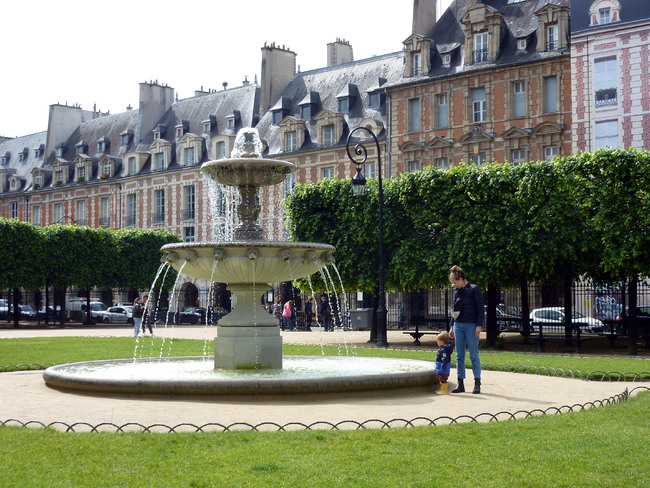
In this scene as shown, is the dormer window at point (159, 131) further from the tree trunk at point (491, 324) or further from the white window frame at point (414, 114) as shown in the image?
the tree trunk at point (491, 324)

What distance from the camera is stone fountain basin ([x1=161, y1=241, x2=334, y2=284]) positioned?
12.3m

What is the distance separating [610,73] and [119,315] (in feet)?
95.7

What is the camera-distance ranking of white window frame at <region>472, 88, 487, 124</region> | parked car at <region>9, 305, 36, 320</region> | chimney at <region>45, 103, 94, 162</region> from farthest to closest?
chimney at <region>45, 103, 94, 162</region>
parked car at <region>9, 305, 36, 320</region>
white window frame at <region>472, 88, 487, 124</region>

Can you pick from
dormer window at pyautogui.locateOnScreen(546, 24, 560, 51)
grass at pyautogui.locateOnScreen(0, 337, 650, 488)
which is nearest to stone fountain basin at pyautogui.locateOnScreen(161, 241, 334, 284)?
grass at pyautogui.locateOnScreen(0, 337, 650, 488)

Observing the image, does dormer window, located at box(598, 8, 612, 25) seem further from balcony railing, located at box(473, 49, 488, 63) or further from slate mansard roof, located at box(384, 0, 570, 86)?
balcony railing, located at box(473, 49, 488, 63)

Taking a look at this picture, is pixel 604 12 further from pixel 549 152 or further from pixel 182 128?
pixel 182 128

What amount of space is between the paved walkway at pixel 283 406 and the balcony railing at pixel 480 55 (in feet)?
99.0

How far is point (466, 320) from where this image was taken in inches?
440

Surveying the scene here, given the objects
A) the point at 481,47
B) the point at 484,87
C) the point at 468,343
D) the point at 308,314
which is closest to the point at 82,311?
the point at 308,314

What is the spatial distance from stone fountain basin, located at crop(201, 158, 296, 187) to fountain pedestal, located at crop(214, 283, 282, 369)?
5.79 feet

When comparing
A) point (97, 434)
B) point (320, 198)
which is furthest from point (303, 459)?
point (320, 198)

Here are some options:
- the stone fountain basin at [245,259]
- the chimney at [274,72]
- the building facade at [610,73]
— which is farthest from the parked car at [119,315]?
the stone fountain basin at [245,259]

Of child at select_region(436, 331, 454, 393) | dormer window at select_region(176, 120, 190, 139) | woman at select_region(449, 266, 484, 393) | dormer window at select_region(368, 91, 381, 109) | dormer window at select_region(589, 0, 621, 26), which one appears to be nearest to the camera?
woman at select_region(449, 266, 484, 393)

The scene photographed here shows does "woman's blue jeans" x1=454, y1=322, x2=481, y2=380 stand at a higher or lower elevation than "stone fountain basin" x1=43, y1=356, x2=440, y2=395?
higher
